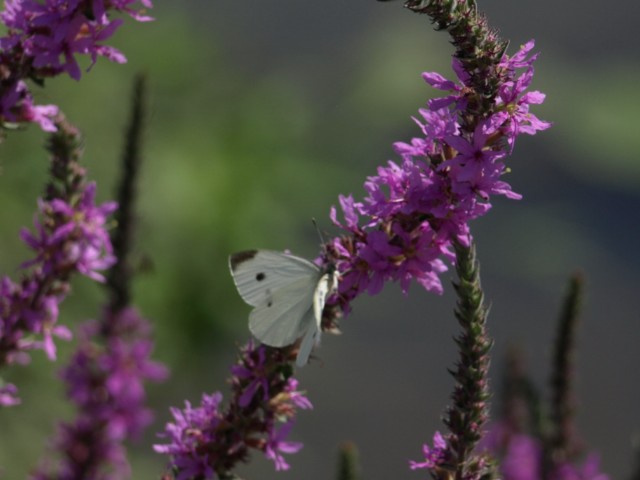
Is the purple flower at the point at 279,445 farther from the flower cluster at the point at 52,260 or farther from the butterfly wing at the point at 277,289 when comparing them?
the flower cluster at the point at 52,260

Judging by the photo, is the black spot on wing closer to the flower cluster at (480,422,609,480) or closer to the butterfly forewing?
the butterfly forewing

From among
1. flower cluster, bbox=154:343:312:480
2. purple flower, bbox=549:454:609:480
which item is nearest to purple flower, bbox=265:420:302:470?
flower cluster, bbox=154:343:312:480

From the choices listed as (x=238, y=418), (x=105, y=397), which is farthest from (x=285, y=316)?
(x=105, y=397)

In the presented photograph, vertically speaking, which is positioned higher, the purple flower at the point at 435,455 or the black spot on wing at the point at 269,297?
the black spot on wing at the point at 269,297

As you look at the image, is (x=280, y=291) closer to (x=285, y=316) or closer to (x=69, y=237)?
(x=285, y=316)

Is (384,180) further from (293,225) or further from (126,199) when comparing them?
(293,225)

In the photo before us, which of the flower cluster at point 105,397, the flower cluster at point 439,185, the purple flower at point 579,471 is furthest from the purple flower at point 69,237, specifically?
the purple flower at point 579,471
